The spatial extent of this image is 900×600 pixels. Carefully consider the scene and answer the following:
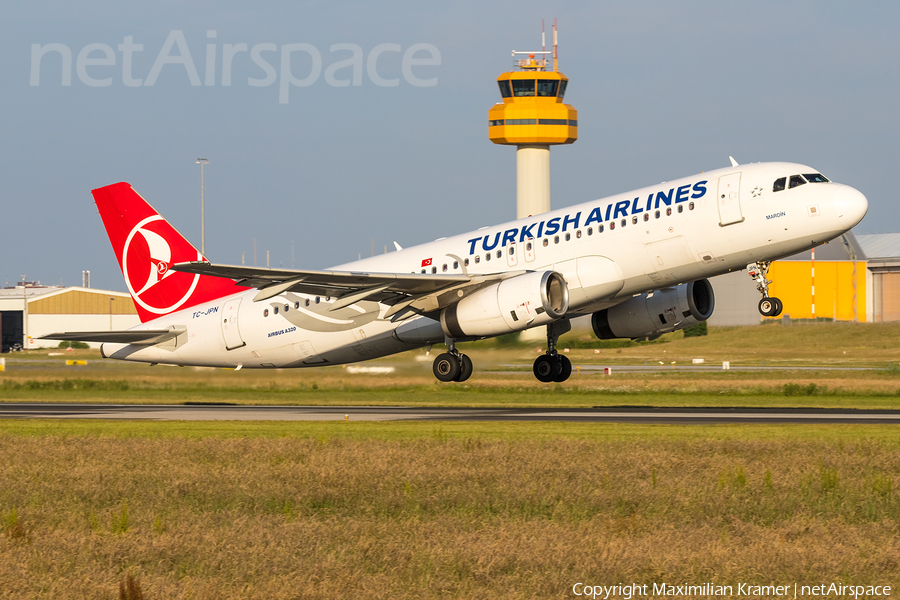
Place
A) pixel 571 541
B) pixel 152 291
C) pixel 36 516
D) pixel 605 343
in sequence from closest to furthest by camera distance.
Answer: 1. pixel 571 541
2. pixel 36 516
3. pixel 152 291
4. pixel 605 343

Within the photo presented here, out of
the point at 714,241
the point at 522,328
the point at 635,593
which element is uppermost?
the point at 714,241

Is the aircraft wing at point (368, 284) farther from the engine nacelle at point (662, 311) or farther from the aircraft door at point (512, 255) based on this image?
the engine nacelle at point (662, 311)

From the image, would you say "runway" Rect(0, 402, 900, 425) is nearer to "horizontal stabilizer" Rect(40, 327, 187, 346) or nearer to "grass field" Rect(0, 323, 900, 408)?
"grass field" Rect(0, 323, 900, 408)

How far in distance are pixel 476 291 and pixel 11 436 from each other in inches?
562

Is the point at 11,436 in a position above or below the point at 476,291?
below

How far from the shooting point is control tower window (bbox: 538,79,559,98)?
122 m

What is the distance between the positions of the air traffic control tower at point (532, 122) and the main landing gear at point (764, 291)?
295ft

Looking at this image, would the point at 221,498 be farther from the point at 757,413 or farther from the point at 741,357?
the point at 741,357

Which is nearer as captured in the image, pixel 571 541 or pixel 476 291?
pixel 571 541

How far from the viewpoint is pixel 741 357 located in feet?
290

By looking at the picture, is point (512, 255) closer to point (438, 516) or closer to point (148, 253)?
point (148, 253)

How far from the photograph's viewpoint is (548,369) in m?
38.2

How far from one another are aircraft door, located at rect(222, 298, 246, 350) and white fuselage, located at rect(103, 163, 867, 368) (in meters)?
0.05

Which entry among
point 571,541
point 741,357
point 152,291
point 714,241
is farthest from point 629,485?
point 741,357
